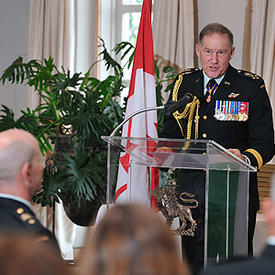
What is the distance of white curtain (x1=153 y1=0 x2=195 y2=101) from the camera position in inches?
245

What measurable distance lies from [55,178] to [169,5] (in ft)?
6.90

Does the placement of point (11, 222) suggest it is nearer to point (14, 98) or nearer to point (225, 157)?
point (225, 157)

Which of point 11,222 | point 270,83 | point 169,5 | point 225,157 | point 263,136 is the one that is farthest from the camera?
point 169,5

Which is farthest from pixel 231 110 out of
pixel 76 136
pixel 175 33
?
pixel 175 33

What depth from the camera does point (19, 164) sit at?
2.22 m

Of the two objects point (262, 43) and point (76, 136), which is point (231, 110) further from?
point (262, 43)

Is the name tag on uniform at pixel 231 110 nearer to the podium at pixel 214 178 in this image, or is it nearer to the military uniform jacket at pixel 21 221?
the podium at pixel 214 178

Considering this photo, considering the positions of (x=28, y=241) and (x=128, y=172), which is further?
(x=128, y=172)

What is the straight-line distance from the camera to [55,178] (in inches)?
216

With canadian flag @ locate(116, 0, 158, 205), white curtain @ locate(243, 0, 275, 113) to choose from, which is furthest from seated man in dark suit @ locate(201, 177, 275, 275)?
white curtain @ locate(243, 0, 275, 113)

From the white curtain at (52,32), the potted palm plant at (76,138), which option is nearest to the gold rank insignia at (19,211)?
the potted palm plant at (76,138)

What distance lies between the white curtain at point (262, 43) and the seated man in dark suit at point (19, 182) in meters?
3.81

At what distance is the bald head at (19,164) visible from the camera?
2.19m

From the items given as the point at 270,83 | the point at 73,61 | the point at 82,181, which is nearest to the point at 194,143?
the point at 82,181
